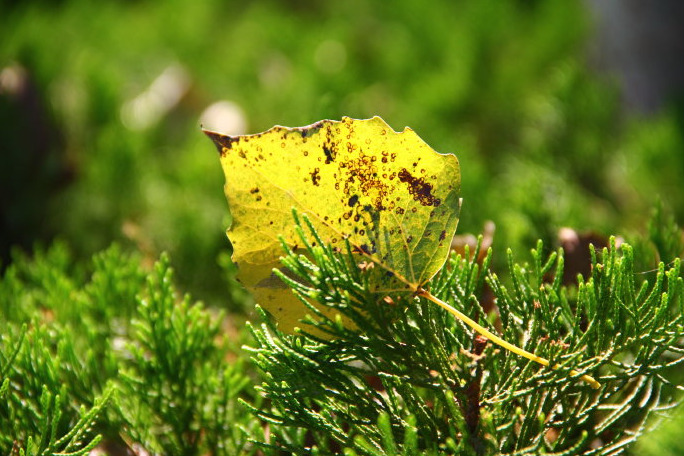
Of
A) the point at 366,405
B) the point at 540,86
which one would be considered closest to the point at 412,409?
the point at 366,405

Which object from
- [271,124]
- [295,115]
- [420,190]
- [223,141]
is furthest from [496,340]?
[271,124]

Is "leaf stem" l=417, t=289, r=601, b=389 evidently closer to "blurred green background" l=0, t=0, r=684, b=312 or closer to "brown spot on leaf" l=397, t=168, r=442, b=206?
"brown spot on leaf" l=397, t=168, r=442, b=206

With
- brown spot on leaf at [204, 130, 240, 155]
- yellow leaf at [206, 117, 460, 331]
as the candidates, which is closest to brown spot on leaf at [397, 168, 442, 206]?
yellow leaf at [206, 117, 460, 331]

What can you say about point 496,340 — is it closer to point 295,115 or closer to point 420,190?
point 420,190

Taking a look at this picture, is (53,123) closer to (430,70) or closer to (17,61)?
(17,61)

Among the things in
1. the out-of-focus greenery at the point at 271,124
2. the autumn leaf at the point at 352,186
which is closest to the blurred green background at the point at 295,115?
the out-of-focus greenery at the point at 271,124

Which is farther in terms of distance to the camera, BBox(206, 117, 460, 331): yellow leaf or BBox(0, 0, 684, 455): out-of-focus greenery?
BBox(0, 0, 684, 455): out-of-focus greenery

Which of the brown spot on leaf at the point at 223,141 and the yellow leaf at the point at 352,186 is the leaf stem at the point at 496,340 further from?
the brown spot on leaf at the point at 223,141
